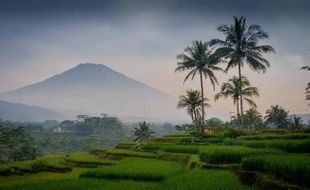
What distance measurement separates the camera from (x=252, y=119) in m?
77.7

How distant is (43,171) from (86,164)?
12.8 feet

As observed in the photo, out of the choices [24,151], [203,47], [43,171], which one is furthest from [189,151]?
[24,151]

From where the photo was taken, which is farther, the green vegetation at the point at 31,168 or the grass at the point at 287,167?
the green vegetation at the point at 31,168

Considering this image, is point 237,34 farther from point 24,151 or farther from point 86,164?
point 24,151

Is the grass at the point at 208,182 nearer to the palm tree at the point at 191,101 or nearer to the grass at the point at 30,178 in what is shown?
the grass at the point at 30,178

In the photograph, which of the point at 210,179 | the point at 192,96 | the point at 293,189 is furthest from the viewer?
the point at 192,96

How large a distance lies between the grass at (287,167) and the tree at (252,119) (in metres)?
62.8

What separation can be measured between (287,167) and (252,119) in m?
69.1

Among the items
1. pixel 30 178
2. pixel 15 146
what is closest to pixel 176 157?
pixel 30 178

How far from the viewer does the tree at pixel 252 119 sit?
250 feet

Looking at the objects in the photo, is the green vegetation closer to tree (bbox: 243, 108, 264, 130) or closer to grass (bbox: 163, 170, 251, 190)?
grass (bbox: 163, 170, 251, 190)

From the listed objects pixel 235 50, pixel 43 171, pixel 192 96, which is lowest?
pixel 43 171

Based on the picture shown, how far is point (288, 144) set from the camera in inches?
719

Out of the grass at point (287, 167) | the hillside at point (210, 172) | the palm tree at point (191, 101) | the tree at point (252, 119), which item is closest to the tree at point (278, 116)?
the tree at point (252, 119)
